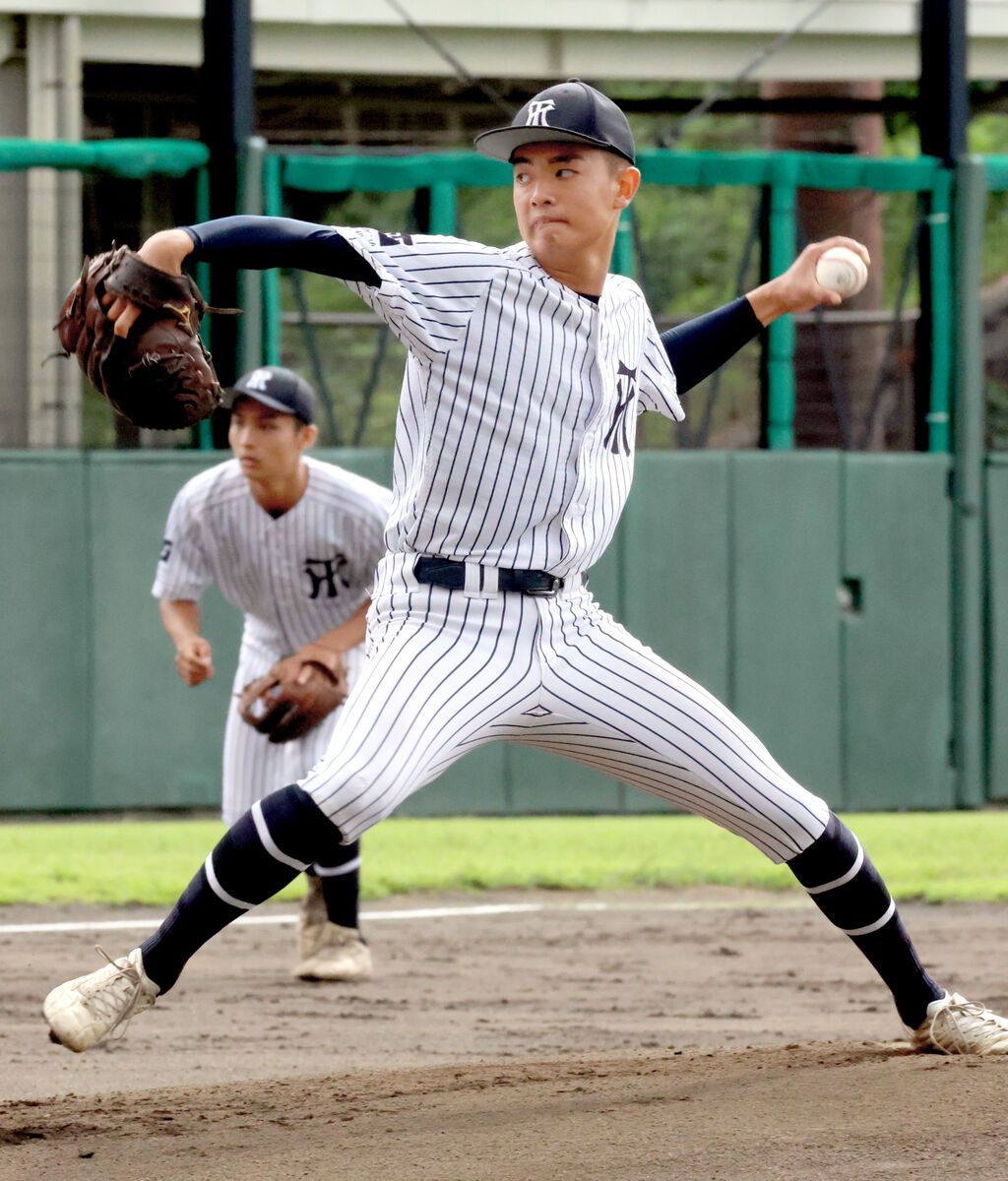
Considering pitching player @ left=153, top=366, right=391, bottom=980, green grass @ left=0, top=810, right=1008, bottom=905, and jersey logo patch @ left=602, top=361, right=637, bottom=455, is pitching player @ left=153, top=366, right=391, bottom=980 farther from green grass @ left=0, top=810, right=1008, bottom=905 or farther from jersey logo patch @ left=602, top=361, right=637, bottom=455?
jersey logo patch @ left=602, top=361, right=637, bottom=455

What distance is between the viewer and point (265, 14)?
1200cm

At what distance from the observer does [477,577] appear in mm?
3363

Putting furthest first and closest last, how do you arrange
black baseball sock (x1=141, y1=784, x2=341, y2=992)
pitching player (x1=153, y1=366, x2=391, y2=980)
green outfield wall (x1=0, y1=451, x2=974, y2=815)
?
green outfield wall (x1=0, y1=451, x2=974, y2=815) → pitching player (x1=153, y1=366, x2=391, y2=980) → black baseball sock (x1=141, y1=784, x2=341, y2=992)

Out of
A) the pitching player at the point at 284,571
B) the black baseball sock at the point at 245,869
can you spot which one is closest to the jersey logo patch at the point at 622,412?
the black baseball sock at the point at 245,869

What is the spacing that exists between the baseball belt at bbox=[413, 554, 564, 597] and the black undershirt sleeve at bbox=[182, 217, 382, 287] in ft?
1.94

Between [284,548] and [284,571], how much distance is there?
0.28ft

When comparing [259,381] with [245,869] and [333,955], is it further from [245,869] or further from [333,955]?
[245,869]

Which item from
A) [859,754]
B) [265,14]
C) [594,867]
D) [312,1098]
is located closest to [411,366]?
[312,1098]

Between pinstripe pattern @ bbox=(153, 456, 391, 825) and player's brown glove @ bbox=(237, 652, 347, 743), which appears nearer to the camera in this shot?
player's brown glove @ bbox=(237, 652, 347, 743)

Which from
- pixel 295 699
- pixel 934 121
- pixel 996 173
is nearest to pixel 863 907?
pixel 295 699

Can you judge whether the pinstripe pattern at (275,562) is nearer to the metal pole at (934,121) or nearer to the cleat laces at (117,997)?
the cleat laces at (117,997)

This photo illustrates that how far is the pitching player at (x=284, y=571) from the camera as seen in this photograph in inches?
216

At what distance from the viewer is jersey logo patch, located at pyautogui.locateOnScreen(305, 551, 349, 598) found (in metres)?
5.64

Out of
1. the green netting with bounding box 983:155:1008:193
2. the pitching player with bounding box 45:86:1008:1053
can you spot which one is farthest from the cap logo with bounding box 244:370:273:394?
the green netting with bounding box 983:155:1008:193
